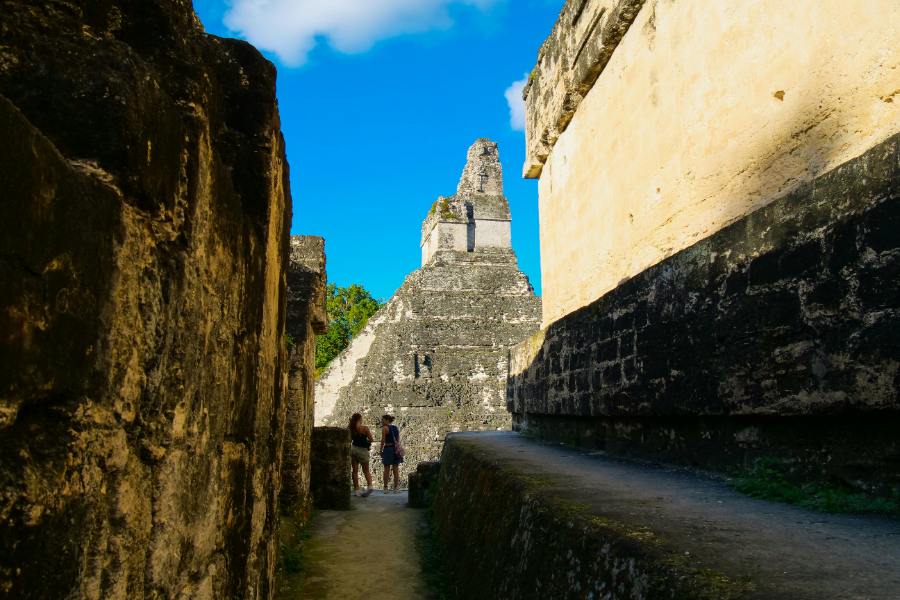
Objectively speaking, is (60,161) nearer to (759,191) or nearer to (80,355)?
(80,355)

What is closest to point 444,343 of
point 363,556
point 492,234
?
point 492,234

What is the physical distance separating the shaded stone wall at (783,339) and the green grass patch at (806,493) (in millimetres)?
57

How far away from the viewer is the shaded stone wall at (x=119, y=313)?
3.21 ft

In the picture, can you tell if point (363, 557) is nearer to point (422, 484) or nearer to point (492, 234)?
point (422, 484)

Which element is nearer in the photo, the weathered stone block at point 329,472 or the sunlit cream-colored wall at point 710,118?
the sunlit cream-colored wall at point 710,118

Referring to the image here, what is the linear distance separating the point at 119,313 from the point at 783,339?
2.53 meters

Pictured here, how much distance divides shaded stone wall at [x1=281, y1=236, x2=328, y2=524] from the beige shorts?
2614 millimetres

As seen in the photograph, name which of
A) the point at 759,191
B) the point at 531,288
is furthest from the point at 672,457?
the point at 531,288

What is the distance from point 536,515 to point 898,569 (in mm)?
1318

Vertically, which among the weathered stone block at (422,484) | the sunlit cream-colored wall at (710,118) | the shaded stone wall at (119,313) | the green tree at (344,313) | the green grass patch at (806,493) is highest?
the green tree at (344,313)

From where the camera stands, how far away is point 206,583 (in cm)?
184

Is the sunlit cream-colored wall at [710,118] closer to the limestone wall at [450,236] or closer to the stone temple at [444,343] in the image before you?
the stone temple at [444,343]

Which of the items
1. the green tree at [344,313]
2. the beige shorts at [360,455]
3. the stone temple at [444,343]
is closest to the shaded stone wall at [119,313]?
the beige shorts at [360,455]

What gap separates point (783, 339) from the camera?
2895 mm
